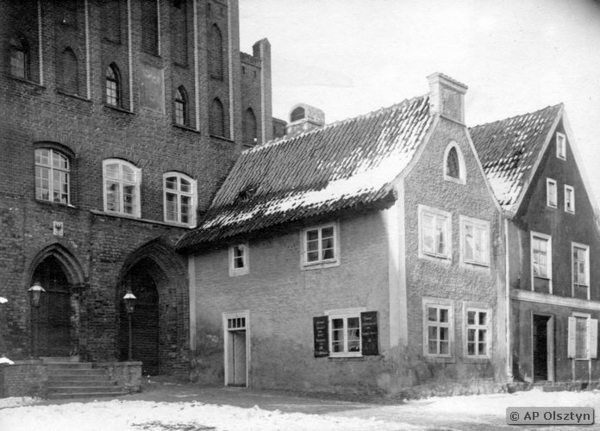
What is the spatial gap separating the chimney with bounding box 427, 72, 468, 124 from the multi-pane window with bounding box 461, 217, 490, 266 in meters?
2.89

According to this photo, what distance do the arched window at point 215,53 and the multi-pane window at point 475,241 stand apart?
1045 cm

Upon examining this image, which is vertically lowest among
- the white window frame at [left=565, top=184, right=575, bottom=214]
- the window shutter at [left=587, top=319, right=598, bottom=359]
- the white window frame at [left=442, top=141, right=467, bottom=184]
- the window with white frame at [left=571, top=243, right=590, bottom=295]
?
the window shutter at [left=587, top=319, right=598, bottom=359]

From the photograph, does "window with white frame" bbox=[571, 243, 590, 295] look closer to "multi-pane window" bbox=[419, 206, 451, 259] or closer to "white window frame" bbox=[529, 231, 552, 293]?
"white window frame" bbox=[529, 231, 552, 293]

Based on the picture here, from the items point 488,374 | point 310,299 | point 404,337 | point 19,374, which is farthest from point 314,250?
point 19,374

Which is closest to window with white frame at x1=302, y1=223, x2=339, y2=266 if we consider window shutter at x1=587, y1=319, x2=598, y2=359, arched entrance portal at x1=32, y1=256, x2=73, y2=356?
arched entrance portal at x1=32, y1=256, x2=73, y2=356

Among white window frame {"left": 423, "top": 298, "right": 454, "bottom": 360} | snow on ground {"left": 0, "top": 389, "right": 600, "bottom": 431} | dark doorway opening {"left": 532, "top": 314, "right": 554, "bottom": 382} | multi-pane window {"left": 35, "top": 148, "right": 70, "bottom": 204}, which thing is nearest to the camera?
snow on ground {"left": 0, "top": 389, "right": 600, "bottom": 431}

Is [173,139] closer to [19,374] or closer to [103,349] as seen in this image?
[103,349]

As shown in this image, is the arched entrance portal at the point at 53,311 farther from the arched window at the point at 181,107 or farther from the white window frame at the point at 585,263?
the white window frame at the point at 585,263

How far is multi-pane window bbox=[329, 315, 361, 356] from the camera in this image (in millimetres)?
21250

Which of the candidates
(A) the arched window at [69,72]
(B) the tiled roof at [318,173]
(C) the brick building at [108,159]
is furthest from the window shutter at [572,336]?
(A) the arched window at [69,72]

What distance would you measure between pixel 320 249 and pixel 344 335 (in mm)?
2430

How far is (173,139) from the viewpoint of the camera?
26.7m

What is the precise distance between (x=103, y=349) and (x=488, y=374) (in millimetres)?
10847

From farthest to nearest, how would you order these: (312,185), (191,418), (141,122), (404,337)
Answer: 1. (141,122)
2. (312,185)
3. (404,337)
4. (191,418)
